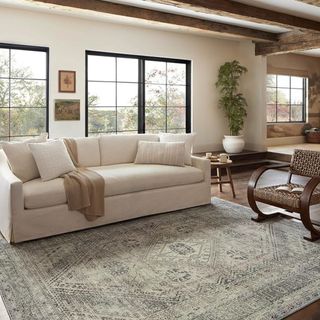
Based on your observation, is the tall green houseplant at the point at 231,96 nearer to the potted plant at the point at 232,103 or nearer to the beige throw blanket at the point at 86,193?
the potted plant at the point at 232,103

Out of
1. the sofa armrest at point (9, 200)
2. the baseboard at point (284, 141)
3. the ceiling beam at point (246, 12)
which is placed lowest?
the sofa armrest at point (9, 200)

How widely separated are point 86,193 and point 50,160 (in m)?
0.52

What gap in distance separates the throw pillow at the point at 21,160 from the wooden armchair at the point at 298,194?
223 centimetres

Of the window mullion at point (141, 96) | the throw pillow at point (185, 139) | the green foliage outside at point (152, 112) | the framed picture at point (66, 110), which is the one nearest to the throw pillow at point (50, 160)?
the throw pillow at point (185, 139)

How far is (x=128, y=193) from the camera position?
3.87 m

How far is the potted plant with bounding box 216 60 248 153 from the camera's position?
7.37 metres

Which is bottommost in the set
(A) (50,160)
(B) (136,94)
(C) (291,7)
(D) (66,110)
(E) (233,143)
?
(A) (50,160)

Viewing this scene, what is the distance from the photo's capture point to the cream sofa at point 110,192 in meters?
3.26

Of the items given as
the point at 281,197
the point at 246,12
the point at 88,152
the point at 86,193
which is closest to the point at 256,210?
the point at 281,197

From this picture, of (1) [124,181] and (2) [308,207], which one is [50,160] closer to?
(1) [124,181]

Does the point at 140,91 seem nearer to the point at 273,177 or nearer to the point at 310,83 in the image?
the point at 273,177

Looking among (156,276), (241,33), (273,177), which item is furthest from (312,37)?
(156,276)

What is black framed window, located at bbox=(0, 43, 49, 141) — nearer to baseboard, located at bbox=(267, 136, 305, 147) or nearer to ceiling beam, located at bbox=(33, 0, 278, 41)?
ceiling beam, located at bbox=(33, 0, 278, 41)

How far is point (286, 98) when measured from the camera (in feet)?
31.1
